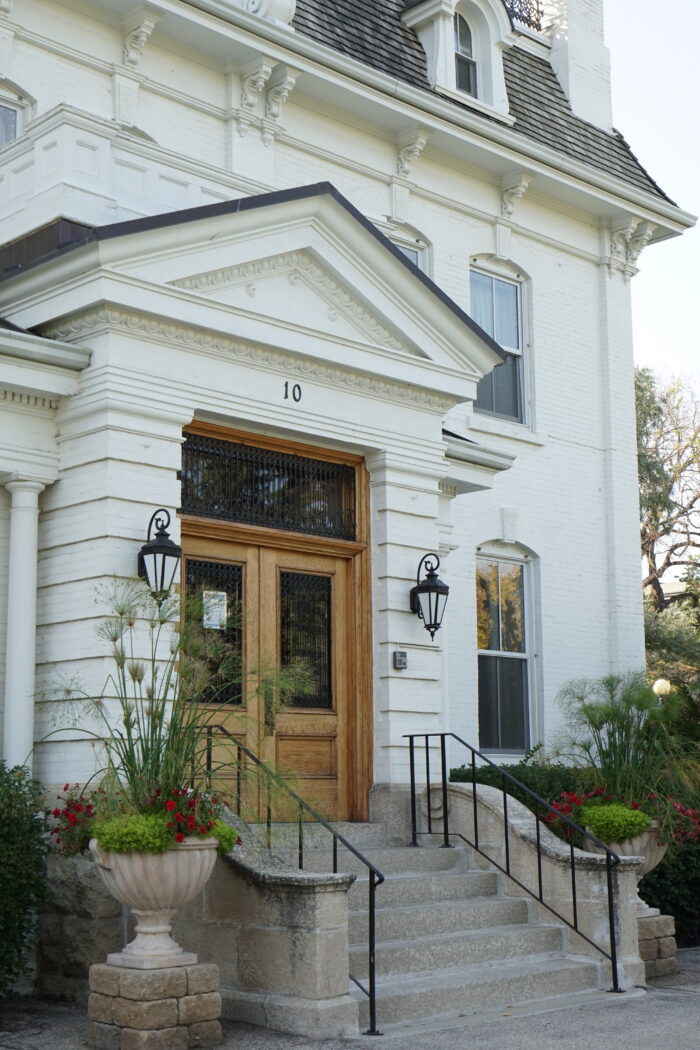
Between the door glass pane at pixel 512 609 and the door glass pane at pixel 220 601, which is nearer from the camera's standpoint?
the door glass pane at pixel 220 601

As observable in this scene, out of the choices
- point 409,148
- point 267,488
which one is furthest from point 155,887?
point 409,148

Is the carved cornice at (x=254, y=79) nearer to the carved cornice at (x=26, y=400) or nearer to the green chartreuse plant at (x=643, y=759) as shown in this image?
the carved cornice at (x=26, y=400)

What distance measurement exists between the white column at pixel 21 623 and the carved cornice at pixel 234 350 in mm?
1152

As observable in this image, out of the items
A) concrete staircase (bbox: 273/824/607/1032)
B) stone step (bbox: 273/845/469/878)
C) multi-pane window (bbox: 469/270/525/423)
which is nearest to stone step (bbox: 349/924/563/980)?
concrete staircase (bbox: 273/824/607/1032)

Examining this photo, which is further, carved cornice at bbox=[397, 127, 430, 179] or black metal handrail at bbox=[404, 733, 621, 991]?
carved cornice at bbox=[397, 127, 430, 179]

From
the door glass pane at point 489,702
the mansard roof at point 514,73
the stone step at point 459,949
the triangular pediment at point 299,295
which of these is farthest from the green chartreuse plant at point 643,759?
the mansard roof at point 514,73

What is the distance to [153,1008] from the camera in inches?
287

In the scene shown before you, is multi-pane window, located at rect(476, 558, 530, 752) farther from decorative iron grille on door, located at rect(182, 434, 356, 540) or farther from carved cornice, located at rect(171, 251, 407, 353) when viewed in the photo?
carved cornice, located at rect(171, 251, 407, 353)

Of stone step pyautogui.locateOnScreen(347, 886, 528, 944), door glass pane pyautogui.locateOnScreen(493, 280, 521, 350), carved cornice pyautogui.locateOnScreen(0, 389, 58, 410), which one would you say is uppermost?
door glass pane pyautogui.locateOnScreen(493, 280, 521, 350)

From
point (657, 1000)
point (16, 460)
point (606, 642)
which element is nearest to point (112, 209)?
point (16, 460)

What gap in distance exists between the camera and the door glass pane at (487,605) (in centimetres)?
1492

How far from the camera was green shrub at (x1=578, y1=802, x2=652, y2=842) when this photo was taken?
416 inches

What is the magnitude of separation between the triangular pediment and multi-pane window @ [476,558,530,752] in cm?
461

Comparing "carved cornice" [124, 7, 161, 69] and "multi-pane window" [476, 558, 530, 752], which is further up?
"carved cornice" [124, 7, 161, 69]
